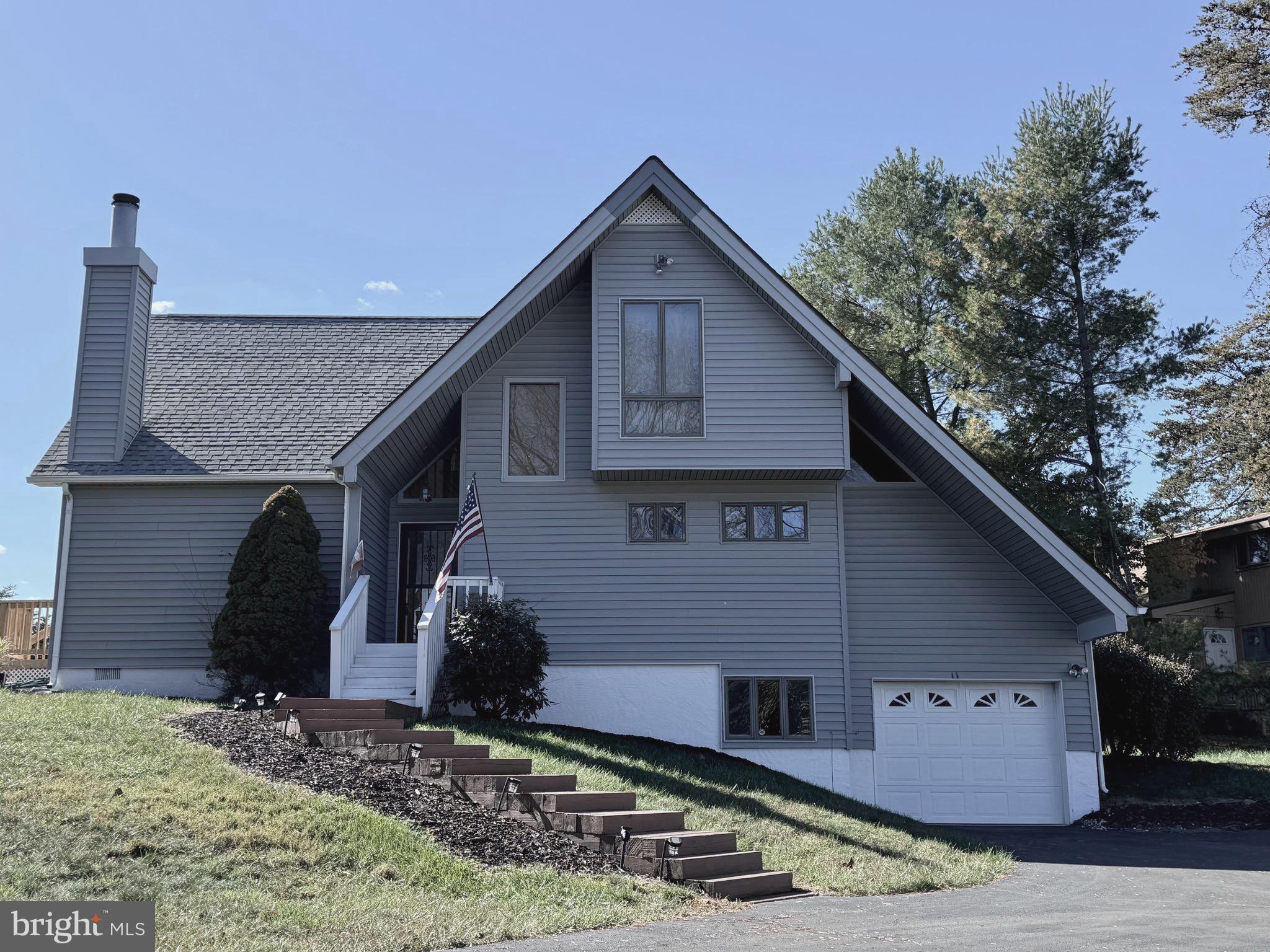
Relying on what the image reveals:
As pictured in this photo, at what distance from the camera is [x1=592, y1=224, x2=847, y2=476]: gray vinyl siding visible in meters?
15.5

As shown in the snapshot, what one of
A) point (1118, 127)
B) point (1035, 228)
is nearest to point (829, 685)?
point (1035, 228)

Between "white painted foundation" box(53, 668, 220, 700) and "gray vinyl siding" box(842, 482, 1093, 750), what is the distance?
907 centimetres

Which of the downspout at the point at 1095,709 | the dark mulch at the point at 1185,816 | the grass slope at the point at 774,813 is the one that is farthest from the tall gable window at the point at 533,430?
the dark mulch at the point at 1185,816

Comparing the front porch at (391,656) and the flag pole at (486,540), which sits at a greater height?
the flag pole at (486,540)

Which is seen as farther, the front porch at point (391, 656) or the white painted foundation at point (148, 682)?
the white painted foundation at point (148, 682)

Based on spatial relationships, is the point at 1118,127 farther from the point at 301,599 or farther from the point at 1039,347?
the point at 301,599

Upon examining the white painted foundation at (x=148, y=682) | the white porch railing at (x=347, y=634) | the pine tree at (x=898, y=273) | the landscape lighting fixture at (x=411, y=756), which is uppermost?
the pine tree at (x=898, y=273)

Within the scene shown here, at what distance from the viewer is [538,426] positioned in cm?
1638

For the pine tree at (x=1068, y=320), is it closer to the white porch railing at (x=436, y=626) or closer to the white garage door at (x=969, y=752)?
the white garage door at (x=969, y=752)

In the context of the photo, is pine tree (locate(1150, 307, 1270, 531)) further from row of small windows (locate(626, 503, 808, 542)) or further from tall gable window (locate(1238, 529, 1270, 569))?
row of small windows (locate(626, 503, 808, 542))

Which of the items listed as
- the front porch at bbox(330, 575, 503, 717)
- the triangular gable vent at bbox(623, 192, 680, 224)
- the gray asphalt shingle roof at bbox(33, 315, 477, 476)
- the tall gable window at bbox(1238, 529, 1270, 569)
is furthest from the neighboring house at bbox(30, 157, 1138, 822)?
the tall gable window at bbox(1238, 529, 1270, 569)

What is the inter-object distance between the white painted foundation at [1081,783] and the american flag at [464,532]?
867 cm

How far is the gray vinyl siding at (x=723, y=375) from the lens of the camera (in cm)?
1550

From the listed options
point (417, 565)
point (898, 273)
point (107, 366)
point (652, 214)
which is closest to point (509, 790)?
point (417, 565)
